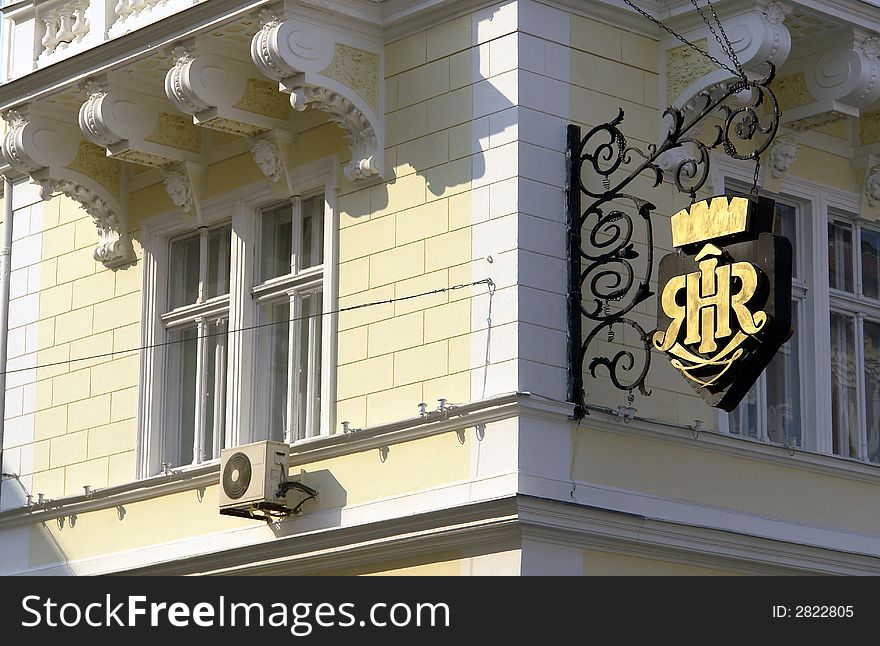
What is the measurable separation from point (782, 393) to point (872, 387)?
907 millimetres

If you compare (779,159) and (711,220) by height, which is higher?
(779,159)

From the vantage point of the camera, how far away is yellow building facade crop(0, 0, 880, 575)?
1452 cm

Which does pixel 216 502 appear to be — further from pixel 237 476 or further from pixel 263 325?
pixel 263 325

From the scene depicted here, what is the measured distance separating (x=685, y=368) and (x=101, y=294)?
5.76 m

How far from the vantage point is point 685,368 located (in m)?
13.8

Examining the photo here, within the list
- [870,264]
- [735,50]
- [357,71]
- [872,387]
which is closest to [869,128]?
[870,264]

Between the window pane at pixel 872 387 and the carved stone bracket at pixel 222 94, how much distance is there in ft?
15.4

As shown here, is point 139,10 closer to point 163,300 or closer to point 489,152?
point 163,300

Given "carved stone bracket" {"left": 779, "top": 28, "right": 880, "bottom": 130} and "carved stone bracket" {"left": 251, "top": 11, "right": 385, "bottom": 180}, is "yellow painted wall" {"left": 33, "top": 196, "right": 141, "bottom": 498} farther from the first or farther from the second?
"carved stone bracket" {"left": 779, "top": 28, "right": 880, "bottom": 130}

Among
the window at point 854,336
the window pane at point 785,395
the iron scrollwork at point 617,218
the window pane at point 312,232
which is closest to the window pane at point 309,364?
the window pane at point 312,232

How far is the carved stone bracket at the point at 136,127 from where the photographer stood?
16.5m

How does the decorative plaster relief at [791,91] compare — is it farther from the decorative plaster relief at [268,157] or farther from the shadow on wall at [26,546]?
the shadow on wall at [26,546]

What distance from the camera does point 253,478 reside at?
1534 cm

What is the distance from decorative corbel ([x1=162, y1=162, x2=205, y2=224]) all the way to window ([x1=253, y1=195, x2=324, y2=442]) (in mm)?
716
